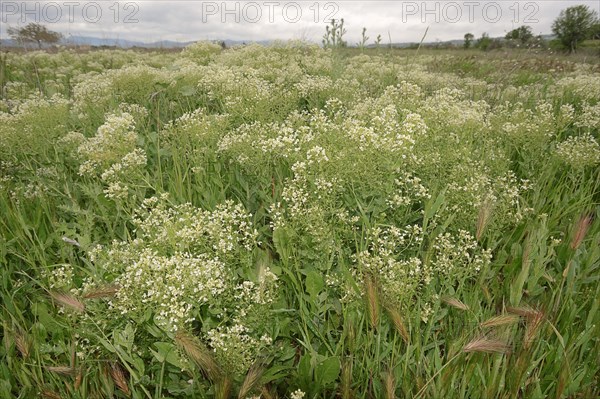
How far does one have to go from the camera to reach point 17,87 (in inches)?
299

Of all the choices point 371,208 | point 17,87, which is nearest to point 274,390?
point 371,208

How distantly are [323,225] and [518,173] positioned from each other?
2.81 meters

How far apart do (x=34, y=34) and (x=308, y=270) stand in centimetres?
1519

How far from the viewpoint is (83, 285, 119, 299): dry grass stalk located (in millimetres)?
2135

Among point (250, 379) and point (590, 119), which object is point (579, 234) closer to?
point (250, 379)

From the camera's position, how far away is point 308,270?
8.81 feet

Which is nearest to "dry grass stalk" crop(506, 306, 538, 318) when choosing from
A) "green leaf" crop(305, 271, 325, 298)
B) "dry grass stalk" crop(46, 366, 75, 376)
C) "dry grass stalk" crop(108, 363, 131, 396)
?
"green leaf" crop(305, 271, 325, 298)

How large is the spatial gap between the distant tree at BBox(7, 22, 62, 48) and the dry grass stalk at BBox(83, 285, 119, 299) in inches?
558

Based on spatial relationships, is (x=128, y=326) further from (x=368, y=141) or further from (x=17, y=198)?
(x=17, y=198)

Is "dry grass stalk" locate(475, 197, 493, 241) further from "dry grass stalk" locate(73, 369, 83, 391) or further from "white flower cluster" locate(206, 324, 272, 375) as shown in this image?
"dry grass stalk" locate(73, 369, 83, 391)

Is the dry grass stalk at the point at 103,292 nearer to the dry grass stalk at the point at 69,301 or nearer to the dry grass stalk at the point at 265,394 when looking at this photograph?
the dry grass stalk at the point at 69,301

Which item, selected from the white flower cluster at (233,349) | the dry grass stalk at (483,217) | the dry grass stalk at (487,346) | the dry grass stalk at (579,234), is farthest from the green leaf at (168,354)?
the dry grass stalk at (579,234)

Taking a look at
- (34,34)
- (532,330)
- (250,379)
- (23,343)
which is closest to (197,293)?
(250,379)

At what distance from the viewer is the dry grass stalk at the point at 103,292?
2.13 m
